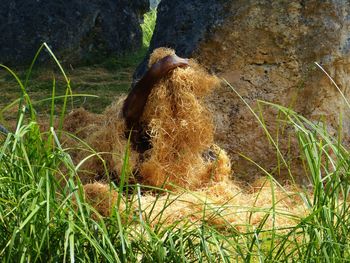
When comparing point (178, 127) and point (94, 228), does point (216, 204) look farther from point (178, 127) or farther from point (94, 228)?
point (94, 228)

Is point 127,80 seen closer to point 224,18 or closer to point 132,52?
point 132,52

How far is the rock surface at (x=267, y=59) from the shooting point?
471 centimetres

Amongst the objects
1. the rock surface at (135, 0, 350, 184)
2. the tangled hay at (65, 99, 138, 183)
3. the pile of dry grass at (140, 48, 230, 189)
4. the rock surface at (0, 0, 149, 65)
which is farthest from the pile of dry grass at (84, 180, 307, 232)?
the rock surface at (0, 0, 149, 65)

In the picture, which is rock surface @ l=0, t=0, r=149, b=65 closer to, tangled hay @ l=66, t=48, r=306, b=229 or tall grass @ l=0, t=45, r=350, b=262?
tangled hay @ l=66, t=48, r=306, b=229

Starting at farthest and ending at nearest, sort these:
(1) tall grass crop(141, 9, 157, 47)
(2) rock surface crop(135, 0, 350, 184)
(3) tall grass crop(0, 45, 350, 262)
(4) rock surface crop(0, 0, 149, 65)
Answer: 1. (1) tall grass crop(141, 9, 157, 47)
2. (4) rock surface crop(0, 0, 149, 65)
3. (2) rock surface crop(135, 0, 350, 184)
4. (3) tall grass crop(0, 45, 350, 262)

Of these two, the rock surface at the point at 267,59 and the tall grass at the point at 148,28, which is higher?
the rock surface at the point at 267,59

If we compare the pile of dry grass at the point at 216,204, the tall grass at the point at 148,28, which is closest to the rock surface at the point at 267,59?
the pile of dry grass at the point at 216,204

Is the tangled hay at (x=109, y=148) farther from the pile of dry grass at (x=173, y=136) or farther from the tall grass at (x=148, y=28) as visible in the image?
the tall grass at (x=148, y=28)

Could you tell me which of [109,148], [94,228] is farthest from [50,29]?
[94,228]

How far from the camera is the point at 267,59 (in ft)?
15.7

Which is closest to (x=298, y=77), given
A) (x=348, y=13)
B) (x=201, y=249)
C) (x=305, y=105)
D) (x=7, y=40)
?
(x=305, y=105)

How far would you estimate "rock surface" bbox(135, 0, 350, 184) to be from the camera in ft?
15.5

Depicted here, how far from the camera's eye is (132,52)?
970cm

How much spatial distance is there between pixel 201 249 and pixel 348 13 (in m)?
2.74
